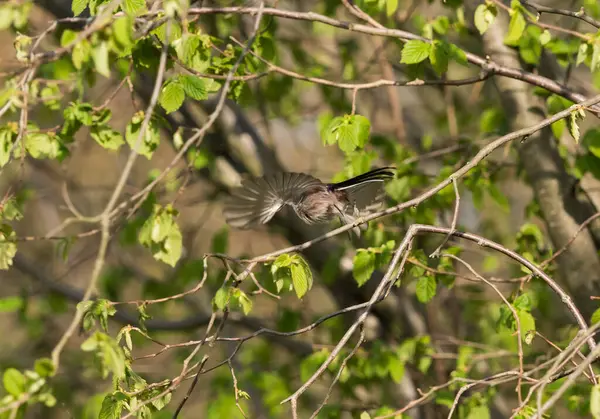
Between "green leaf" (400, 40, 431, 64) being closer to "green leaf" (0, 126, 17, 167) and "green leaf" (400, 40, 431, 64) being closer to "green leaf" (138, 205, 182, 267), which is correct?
"green leaf" (138, 205, 182, 267)

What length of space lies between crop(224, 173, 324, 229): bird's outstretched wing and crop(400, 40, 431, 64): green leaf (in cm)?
68

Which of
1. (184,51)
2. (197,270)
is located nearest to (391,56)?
(197,270)

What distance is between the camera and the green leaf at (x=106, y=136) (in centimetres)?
263

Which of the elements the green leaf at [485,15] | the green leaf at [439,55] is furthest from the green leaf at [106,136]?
the green leaf at [485,15]

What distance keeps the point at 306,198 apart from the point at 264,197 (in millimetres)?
233

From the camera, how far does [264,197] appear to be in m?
3.19

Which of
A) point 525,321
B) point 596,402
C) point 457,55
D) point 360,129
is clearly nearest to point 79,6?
point 360,129

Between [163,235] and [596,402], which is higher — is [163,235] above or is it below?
below

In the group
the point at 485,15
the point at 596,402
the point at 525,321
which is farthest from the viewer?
the point at 525,321

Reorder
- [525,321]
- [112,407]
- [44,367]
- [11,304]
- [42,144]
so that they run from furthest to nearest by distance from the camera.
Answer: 1. [11,304]
2. [42,144]
3. [525,321]
4. [112,407]
5. [44,367]

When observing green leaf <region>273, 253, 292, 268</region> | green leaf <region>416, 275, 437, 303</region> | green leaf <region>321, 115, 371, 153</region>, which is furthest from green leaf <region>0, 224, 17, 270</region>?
green leaf <region>416, 275, 437, 303</region>

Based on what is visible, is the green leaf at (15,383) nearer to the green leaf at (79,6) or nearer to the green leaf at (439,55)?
the green leaf at (79,6)

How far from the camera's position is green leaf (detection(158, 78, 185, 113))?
2.38 metres

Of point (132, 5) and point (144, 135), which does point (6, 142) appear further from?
point (132, 5)
